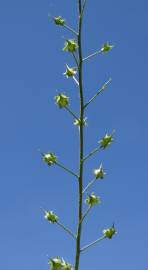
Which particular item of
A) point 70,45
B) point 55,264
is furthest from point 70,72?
point 55,264

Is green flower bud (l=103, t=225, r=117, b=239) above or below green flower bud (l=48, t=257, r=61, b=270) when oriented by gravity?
above

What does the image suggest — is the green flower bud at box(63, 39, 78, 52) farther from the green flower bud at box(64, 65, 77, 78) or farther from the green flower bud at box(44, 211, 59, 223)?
the green flower bud at box(44, 211, 59, 223)

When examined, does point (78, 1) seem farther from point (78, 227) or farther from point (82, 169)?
point (78, 227)

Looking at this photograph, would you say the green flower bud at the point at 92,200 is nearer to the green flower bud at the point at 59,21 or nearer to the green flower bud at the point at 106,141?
the green flower bud at the point at 106,141

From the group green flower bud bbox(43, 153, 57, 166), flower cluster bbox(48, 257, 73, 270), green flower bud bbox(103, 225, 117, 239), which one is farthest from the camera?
green flower bud bbox(43, 153, 57, 166)

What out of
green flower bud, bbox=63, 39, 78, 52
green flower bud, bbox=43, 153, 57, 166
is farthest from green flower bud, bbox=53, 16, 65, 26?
green flower bud, bbox=43, 153, 57, 166

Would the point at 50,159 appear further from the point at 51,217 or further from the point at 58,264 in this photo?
the point at 58,264
